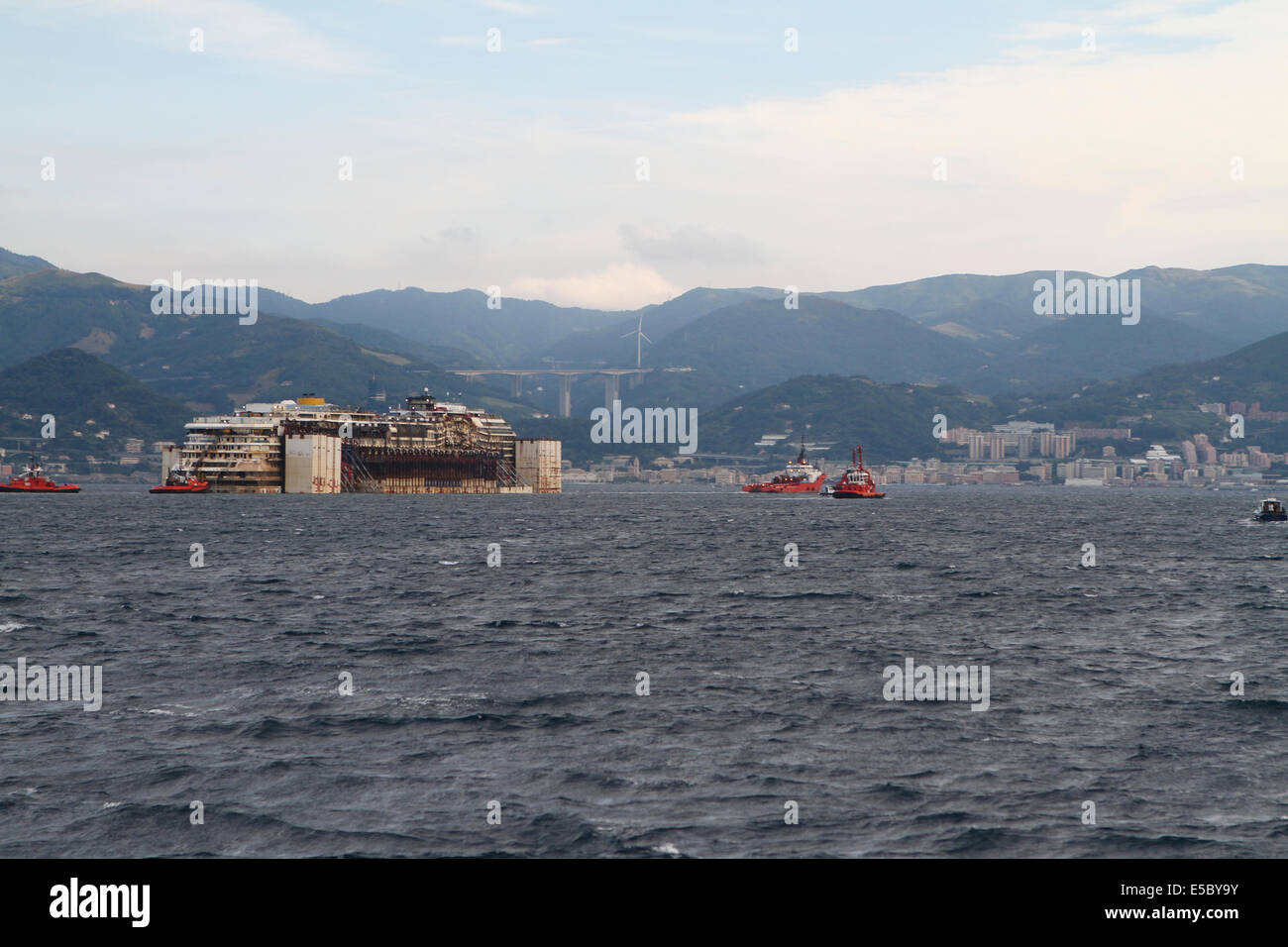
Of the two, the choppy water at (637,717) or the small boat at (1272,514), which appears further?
the small boat at (1272,514)

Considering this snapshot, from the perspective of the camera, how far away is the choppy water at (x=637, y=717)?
23766mm

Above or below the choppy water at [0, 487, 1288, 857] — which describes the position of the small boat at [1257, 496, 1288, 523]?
below

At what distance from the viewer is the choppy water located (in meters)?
23.8

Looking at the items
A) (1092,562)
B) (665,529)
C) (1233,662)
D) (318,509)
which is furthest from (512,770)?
(318,509)

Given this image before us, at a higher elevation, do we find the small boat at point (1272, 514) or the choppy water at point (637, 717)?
the choppy water at point (637, 717)

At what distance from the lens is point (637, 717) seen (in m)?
34.6

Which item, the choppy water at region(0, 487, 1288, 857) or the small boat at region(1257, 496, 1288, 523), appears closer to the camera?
the choppy water at region(0, 487, 1288, 857)

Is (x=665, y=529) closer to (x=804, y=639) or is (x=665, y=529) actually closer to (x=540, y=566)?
(x=540, y=566)

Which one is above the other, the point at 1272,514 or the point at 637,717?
the point at 637,717

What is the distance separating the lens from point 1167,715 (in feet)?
117

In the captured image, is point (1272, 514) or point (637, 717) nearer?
point (637, 717)

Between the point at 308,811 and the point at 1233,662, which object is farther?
the point at 1233,662

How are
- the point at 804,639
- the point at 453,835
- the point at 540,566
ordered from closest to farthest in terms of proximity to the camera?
1. the point at 453,835
2. the point at 804,639
3. the point at 540,566
